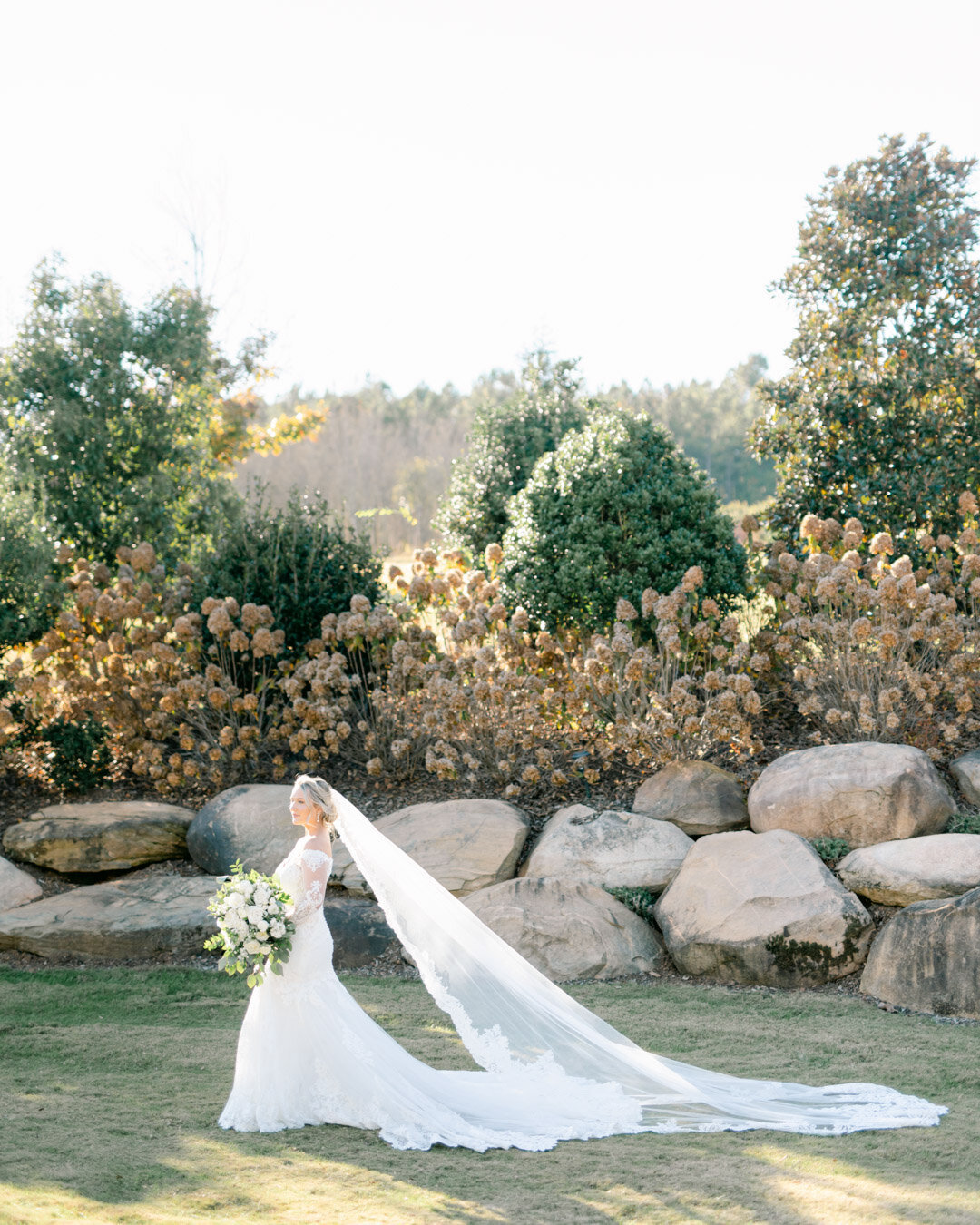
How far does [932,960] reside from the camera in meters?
6.66

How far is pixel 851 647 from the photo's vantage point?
340 inches

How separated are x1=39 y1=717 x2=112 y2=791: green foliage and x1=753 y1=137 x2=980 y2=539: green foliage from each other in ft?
20.9

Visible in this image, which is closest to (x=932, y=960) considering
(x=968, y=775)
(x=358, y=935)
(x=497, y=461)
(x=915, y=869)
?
(x=915, y=869)

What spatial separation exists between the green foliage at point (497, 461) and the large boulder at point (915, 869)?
21.1 feet

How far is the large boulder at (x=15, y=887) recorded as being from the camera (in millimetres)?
8477

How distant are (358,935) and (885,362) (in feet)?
22.7

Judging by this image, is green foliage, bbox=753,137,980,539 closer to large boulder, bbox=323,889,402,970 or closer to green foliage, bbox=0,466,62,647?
large boulder, bbox=323,889,402,970

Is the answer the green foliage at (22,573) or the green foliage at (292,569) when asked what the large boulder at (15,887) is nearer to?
the green foliage at (22,573)

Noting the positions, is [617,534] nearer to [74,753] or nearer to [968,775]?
[968,775]

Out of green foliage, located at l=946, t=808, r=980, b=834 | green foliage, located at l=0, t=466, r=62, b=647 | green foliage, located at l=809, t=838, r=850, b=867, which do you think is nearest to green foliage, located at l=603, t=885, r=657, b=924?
green foliage, located at l=809, t=838, r=850, b=867

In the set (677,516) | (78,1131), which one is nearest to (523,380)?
(677,516)

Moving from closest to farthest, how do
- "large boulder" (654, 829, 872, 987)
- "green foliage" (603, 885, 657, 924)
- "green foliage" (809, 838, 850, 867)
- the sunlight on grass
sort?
the sunlight on grass < "large boulder" (654, 829, 872, 987) < "green foliage" (809, 838, 850, 867) < "green foliage" (603, 885, 657, 924)

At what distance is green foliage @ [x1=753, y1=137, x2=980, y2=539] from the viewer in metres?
10.1

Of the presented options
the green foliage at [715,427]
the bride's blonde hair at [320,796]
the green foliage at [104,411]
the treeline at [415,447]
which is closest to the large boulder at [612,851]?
the bride's blonde hair at [320,796]
